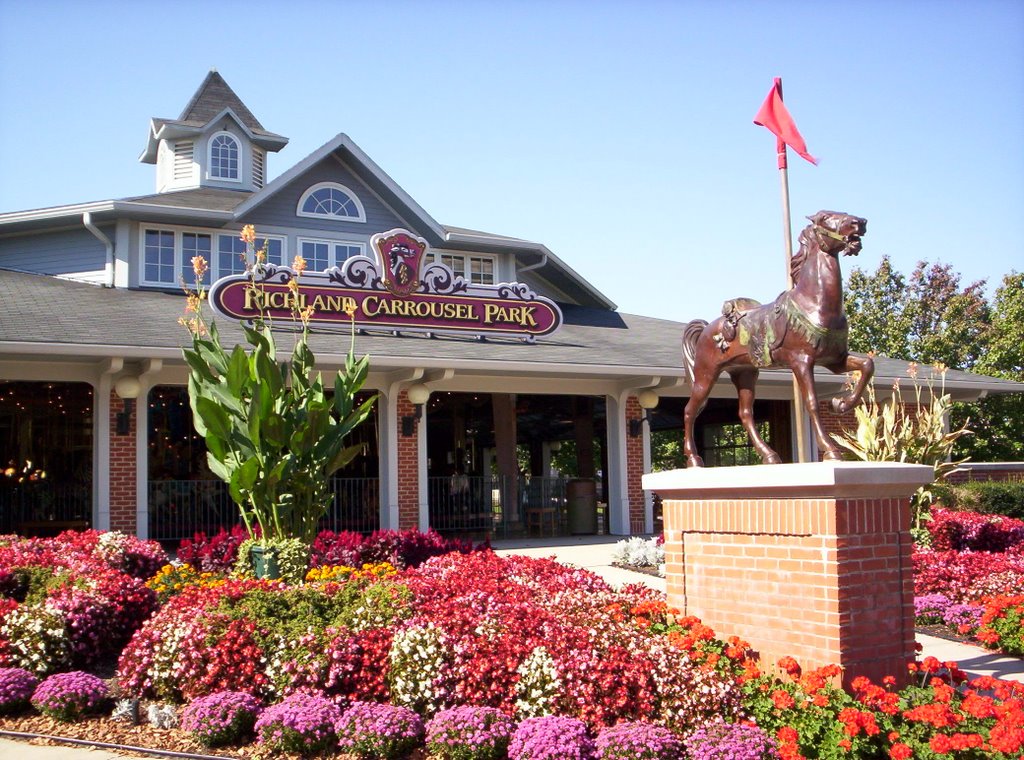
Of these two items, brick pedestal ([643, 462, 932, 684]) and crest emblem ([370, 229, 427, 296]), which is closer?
brick pedestal ([643, 462, 932, 684])

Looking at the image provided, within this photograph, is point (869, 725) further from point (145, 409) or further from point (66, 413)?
point (66, 413)

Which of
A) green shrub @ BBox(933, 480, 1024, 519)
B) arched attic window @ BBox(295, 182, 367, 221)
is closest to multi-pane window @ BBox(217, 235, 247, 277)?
arched attic window @ BBox(295, 182, 367, 221)

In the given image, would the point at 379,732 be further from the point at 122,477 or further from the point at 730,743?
→ the point at 122,477

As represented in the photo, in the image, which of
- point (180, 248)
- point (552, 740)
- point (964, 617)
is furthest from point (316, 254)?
point (552, 740)

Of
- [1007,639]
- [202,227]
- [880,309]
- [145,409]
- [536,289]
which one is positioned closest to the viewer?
[1007,639]

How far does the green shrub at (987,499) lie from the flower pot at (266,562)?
37.8ft

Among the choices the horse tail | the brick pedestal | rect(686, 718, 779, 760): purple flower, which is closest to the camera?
rect(686, 718, 779, 760): purple flower

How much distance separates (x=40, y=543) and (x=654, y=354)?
449 inches

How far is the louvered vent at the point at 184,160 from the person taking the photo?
83.1 feet

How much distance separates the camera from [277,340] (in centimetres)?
1578

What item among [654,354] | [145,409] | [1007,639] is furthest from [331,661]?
[654,354]

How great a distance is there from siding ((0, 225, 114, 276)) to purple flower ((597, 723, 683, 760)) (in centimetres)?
1798

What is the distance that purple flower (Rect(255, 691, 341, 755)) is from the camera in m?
5.39

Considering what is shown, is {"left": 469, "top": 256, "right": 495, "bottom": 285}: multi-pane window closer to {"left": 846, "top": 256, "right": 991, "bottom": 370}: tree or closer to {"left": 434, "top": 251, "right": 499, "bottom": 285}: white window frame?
{"left": 434, "top": 251, "right": 499, "bottom": 285}: white window frame
